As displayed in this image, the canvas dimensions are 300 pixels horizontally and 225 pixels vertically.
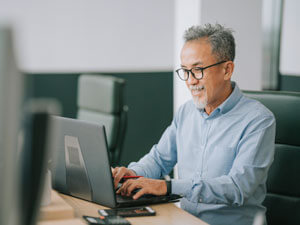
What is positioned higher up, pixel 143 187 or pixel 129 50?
pixel 129 50

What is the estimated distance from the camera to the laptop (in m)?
1.58

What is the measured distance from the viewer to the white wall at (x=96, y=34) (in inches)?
144

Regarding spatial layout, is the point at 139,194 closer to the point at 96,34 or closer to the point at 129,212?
the point at 129,212

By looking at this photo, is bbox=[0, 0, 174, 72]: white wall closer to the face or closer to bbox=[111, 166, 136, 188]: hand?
the face

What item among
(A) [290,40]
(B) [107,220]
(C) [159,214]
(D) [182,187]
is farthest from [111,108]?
(A) [290,40]

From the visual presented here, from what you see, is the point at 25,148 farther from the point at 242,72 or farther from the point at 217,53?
the point at 242,72

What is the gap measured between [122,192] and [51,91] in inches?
85.6

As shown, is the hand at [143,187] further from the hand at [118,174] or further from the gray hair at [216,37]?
the gray hair at [216,37]

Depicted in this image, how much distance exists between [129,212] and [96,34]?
97.8 inches

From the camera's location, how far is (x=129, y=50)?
3984mm

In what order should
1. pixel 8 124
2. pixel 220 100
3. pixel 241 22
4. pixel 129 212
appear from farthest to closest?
pixel 241 22 → pixel 220 100 → pixel 129 212 → pixel 8 124

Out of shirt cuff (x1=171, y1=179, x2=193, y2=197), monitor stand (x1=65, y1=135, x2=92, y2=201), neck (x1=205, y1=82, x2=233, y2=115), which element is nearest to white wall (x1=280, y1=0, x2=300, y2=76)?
neck (x1=205, y1=82, x2=233, y2=115)

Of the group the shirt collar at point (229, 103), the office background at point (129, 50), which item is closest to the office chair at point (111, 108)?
the office background at point (129, 50)

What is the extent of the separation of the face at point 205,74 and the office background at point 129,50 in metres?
1.24
